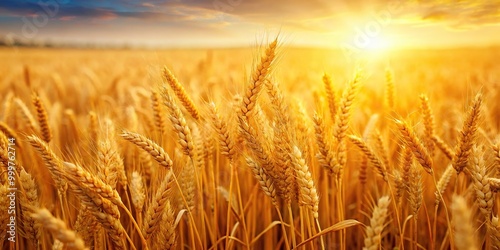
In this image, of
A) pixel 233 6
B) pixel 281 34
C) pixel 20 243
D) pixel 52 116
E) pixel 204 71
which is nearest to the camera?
pixel 281 34

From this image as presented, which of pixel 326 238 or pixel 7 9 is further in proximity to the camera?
pixel 7 9

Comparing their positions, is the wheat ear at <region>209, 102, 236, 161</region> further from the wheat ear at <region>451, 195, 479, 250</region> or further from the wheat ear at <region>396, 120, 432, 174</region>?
the wheat ear at <region>451, 195, 479, 250</region>

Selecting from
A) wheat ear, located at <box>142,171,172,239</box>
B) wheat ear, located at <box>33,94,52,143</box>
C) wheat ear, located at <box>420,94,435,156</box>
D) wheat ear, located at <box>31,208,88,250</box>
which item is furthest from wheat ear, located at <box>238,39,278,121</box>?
wheat ear, located at <box>33,94,52,143</box>

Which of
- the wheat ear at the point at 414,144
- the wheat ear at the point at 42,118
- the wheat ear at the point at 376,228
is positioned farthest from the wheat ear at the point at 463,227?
the wheat ear at the point at 42,118

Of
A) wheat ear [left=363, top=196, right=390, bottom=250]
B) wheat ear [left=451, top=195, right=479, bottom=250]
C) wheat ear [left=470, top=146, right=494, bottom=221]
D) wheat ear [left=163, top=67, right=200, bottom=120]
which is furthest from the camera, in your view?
wheat ear [left=163, top=67, right=200, bottom=120]

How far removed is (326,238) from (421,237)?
518 mm

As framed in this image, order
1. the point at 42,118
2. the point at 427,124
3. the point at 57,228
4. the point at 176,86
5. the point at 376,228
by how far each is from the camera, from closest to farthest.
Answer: the point at 57,228
the point at 376,228
the point at 176,86
the point at 427,124
the point at 42,118

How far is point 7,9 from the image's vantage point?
2.14m

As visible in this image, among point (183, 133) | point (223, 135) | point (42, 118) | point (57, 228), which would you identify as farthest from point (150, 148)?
point (42, 118)

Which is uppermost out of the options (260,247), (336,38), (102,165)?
(336,38)

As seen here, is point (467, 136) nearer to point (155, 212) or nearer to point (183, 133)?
point (183, 133)

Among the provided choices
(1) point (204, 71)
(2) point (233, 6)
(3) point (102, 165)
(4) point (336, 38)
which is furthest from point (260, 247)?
(1) point (204, 71)

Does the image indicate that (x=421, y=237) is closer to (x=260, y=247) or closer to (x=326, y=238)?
(x=326, y=238)

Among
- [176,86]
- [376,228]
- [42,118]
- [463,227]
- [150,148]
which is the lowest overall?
[376,228]
